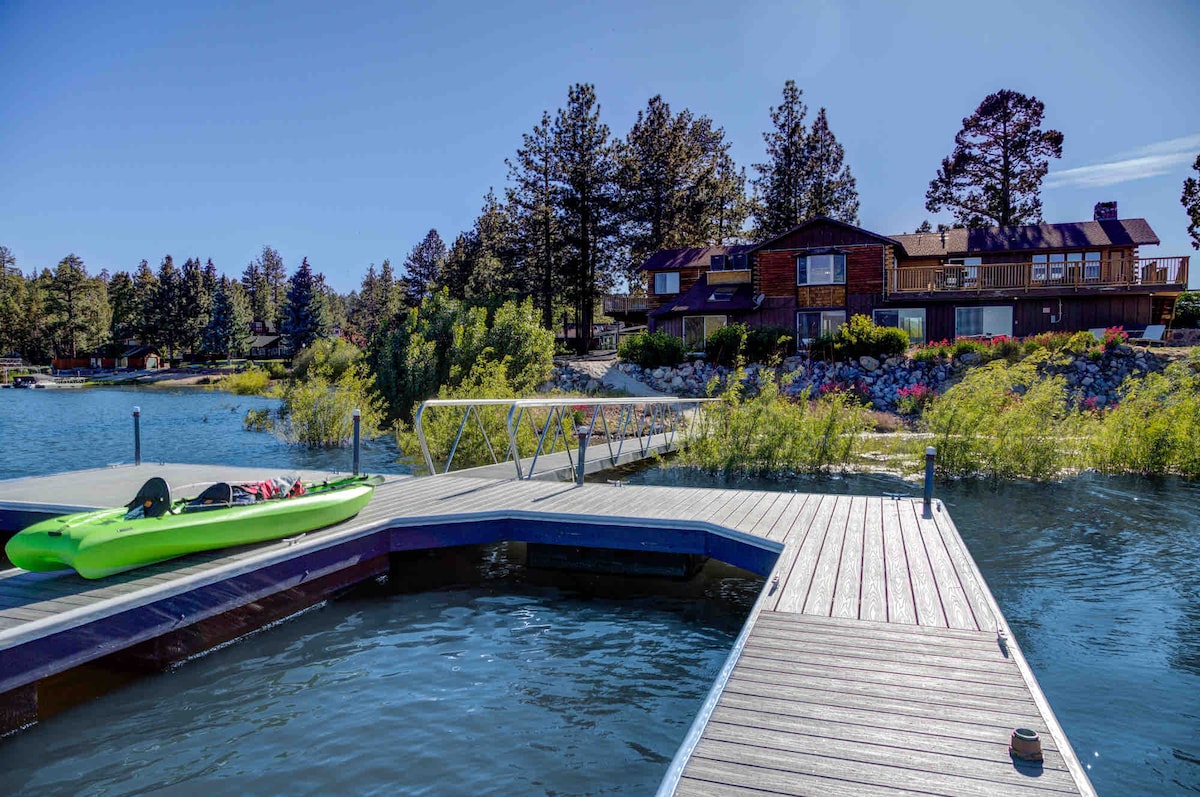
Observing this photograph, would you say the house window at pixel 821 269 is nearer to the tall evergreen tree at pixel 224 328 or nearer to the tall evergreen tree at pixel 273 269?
the tall evergreen tree at pixel 224 328

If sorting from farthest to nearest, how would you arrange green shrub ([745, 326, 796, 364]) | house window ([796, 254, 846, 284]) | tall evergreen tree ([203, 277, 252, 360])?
tall evergreen tree ([203, 277, 252, 360]) → house window ([796, 254, 846, 284]) → green shrub ([745, 326, 796, 364])

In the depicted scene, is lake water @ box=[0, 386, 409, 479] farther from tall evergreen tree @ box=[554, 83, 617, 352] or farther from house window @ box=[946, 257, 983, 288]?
house window @ box=[946, 257, 983, 288]

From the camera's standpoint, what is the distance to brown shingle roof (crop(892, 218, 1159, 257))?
34.2 m

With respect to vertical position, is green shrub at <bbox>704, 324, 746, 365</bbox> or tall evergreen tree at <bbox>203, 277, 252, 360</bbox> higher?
tall evergreen tree at <bbox>203, 277, 252, 360</bbox>

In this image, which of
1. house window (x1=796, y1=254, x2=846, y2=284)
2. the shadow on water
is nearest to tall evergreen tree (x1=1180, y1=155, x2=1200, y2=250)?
house window (x1=796, y1=254, x2=846, y2=284)

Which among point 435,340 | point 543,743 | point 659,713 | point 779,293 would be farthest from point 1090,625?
point 779,293

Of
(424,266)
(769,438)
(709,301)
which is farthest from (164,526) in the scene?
(424,266)

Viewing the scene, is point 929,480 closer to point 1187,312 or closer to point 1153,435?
point 1153,435

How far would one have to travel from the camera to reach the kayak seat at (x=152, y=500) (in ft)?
21.2

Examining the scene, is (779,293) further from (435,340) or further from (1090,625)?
(1090,625)

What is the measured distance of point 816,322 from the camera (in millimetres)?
34719

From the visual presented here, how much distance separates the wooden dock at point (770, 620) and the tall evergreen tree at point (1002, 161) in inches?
1691

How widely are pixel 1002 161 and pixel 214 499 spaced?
49182 millimetres

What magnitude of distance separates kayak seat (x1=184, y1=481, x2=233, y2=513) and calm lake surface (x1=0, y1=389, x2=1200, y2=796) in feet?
4.25
